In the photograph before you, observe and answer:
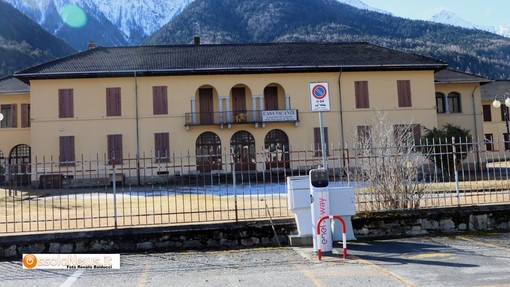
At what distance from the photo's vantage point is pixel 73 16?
178375 millimetres

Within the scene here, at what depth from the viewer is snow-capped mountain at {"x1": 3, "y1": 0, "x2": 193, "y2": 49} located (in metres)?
168

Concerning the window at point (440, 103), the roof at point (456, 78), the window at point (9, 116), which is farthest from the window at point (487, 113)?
the window at point (9, 116)

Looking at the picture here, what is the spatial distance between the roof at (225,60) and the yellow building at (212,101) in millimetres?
70

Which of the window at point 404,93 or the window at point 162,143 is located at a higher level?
the window at point 404,93

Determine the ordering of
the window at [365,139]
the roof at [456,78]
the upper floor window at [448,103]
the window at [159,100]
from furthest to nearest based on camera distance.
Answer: the upper floor window at [448,103] < the roof at [456,78] < the window at [159,100] < the window at [365,139]

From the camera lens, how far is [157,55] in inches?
1249

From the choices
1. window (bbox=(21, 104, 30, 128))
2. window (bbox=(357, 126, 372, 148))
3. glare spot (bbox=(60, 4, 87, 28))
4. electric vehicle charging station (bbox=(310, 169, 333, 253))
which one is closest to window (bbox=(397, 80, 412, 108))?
window (bbox=(357, 126, 372, 148))

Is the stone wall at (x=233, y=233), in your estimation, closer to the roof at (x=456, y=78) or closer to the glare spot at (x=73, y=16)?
the roof at (x=456, y=78)

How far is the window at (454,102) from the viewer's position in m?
33.9

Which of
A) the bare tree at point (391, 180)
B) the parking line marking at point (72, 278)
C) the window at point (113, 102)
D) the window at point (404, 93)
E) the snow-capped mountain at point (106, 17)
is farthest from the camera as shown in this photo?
the snow-capped mountain at point (106, 17)

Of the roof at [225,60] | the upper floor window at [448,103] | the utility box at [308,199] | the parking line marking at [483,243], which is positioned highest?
the roof at [225,60]

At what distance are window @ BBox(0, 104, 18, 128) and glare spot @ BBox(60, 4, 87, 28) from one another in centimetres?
15047

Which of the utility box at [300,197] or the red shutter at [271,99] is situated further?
the red shutter at [271,99]

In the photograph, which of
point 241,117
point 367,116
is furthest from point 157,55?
point 367,116
